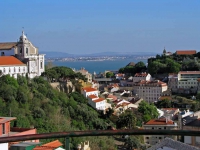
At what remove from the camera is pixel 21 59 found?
66.0ft

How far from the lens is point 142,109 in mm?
23078

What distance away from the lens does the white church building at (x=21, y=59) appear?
18.6 meters

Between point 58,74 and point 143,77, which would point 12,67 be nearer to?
point 58,74

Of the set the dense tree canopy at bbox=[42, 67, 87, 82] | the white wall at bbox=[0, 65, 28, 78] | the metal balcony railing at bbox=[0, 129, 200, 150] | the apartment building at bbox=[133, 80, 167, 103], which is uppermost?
the metal balcony railing at bbox=[0, 129, 200, 150]

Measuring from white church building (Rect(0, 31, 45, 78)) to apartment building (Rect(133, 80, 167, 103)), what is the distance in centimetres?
1264

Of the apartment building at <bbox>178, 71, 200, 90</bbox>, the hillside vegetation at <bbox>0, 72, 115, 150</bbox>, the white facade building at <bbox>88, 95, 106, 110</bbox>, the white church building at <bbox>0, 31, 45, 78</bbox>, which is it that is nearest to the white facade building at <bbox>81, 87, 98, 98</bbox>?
the white facade building at <bbox>88, 95, 106, 110</bbox>

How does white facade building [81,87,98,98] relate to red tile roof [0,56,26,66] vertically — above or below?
below

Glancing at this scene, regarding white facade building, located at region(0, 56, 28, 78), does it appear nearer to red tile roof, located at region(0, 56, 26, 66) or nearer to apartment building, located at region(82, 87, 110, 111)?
red tile roof, located at region(0, 56, 26, 66)

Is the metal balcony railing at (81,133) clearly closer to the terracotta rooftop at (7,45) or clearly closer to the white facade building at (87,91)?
the terracotta rooftop at (7,45)

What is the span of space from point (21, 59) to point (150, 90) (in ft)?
48.1

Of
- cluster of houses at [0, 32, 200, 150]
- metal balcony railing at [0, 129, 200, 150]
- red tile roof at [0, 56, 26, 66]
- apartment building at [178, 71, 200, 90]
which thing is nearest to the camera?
metal balcony railing at [0, 129, 200, 150]

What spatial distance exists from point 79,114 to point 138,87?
13.8m

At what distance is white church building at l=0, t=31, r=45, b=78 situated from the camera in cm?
1859

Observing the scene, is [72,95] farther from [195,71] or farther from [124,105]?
[195,71]
